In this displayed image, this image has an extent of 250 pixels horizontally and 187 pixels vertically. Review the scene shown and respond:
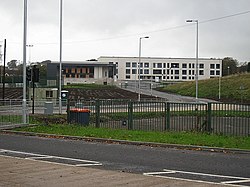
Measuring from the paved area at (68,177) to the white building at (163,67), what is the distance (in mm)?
Answer: 128883

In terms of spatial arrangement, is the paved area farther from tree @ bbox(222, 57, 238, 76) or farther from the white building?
tree @ bbox(222, 57, 238, 76)

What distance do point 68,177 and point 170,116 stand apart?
36.0ft

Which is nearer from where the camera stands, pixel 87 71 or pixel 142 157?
pixel 142 157

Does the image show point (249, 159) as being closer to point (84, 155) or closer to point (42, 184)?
point (84, 155)

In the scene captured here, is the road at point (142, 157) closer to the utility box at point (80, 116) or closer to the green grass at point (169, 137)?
the green grass at point (169, 137)

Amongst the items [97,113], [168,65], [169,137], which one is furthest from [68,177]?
[168,65]

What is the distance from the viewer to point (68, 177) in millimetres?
8641

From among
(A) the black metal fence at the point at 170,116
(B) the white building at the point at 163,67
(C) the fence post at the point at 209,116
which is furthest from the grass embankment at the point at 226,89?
(C) the fence post at the point at 209,116

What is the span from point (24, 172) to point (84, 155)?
3.01 meters

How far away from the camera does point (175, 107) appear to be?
61.9ft

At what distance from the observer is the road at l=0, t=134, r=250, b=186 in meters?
9.69

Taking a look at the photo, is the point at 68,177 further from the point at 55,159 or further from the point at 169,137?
the point at 169,137

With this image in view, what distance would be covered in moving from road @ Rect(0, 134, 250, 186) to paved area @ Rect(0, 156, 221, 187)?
698 millimetres

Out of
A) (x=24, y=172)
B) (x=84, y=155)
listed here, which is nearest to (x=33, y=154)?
(x=84, y=155)
